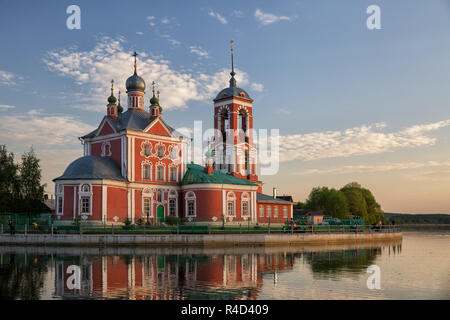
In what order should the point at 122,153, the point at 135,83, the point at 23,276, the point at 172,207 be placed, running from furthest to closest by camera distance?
the point at 135,83, the point at 172,207, the point at 122,153, the point at 23,276

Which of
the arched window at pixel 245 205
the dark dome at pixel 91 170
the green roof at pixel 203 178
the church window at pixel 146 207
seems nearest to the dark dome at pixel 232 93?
the green roof at pixel 203 178

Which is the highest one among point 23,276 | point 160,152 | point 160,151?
point 160,151

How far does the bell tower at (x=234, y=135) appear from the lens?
61.1 meters

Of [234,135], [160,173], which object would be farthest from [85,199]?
[234,135]

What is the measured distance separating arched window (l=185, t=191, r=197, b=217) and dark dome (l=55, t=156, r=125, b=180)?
7431mm

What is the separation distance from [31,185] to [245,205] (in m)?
25.5

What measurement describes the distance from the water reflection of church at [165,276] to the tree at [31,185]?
33203 millimetres

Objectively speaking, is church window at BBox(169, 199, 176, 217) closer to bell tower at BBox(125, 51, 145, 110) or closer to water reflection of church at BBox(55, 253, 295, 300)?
bell tower at BBox(125, 51, 145, 110)

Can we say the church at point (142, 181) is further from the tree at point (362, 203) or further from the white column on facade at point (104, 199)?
the tree at point (362, 203)

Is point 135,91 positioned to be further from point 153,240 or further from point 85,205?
point 153,240

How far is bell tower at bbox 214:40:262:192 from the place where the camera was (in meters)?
61.1

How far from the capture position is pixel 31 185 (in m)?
57.2

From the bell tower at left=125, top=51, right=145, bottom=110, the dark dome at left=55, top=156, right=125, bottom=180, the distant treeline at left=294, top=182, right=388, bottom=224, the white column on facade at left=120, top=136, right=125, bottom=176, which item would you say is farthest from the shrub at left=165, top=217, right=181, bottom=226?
the distant treeline at left=294, top=182, right=388, bottom=224

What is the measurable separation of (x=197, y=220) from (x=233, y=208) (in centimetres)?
443
